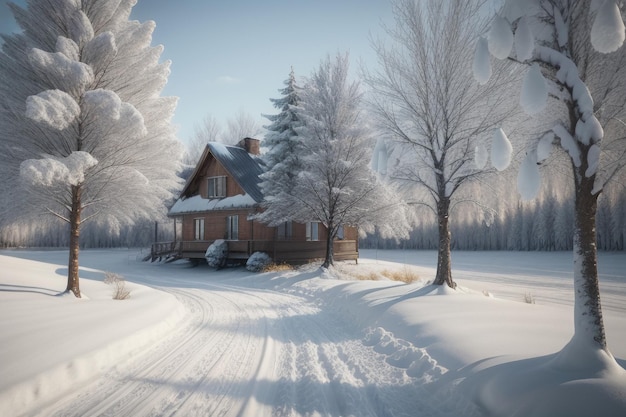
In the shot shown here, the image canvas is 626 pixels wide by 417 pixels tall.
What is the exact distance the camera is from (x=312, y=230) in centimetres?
2395

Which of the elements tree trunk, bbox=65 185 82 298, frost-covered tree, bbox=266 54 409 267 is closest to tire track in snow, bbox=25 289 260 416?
tree trunk, bbox=65 185 82 298

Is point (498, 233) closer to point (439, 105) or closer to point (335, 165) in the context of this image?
point (335, 165)

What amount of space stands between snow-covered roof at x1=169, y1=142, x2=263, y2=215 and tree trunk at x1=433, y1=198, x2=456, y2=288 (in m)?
12.5

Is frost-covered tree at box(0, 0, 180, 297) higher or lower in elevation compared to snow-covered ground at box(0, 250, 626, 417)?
higher

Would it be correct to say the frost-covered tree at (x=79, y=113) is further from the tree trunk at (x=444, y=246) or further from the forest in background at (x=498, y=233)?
the forest in background at (x=498, y=233)

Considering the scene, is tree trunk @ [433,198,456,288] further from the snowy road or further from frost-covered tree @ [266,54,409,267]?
frost-covered tree @ [266,54,409,267]

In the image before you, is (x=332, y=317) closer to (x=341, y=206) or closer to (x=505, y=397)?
(x=505, y=397)

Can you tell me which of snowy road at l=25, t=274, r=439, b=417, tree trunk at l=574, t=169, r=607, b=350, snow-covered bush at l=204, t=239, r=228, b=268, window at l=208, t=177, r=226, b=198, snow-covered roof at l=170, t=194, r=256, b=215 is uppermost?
window at l=208, t=177, r=226, b=198

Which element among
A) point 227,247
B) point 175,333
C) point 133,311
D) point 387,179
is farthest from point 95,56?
point 227,247

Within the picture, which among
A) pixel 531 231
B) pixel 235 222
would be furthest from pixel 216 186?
pixel 531 231

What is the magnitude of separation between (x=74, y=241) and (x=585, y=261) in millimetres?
11091

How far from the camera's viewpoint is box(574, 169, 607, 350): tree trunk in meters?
3.58

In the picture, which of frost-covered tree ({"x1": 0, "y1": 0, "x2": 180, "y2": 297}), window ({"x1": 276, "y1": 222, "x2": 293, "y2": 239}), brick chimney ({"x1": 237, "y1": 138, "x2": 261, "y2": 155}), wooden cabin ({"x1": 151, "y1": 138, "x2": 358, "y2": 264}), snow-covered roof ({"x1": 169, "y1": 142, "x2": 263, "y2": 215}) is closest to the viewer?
frost-covered tree ({"x1": 0, "y1": 0, "x2": 180, "y2": 297})

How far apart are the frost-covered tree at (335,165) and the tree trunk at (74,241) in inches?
376
